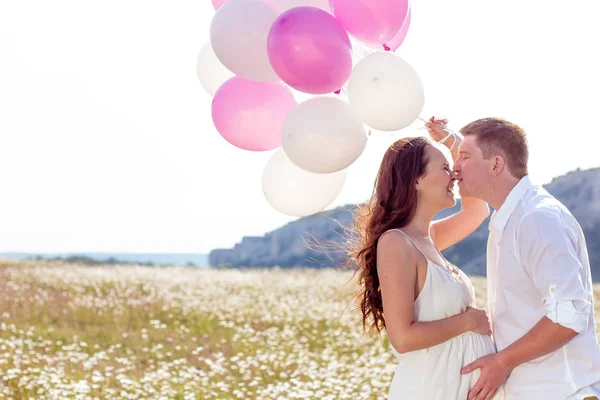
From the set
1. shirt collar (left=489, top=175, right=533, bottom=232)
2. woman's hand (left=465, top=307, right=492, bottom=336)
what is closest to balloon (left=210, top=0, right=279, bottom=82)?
shirt collar (left=489, top=175, right=533, bottom=232)

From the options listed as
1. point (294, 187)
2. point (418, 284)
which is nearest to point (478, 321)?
point (418, 284)

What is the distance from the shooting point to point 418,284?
345cm

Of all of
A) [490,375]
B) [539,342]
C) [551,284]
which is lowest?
[490,375]

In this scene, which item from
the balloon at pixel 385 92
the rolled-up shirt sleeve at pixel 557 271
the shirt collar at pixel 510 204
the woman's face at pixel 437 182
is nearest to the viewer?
the rolled-up shirt sleeve at pixel 557 271

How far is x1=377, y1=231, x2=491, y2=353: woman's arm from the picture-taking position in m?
3.31

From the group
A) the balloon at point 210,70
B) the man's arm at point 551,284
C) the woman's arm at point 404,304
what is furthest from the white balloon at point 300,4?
the man's arm at point 551,284

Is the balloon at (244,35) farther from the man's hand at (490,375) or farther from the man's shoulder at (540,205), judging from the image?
the man's hand at (490,375)

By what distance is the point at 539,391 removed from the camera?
3.23 metres

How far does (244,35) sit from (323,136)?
0.78m

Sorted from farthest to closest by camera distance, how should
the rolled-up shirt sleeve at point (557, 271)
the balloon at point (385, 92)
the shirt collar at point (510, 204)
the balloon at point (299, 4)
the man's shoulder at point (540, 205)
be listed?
the balloon at point (299, 4) < the balloon at point (385, 92) < the shirt collar at point (510, 204) < the man's shoulder at point (540, 205) < the rolled-up shirt sleeve at point (557, 271)

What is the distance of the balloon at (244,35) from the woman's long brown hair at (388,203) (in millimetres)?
970

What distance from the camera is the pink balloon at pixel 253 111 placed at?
429cm

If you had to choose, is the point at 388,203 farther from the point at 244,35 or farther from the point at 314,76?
the point at 244,35

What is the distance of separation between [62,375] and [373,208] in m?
4.97
